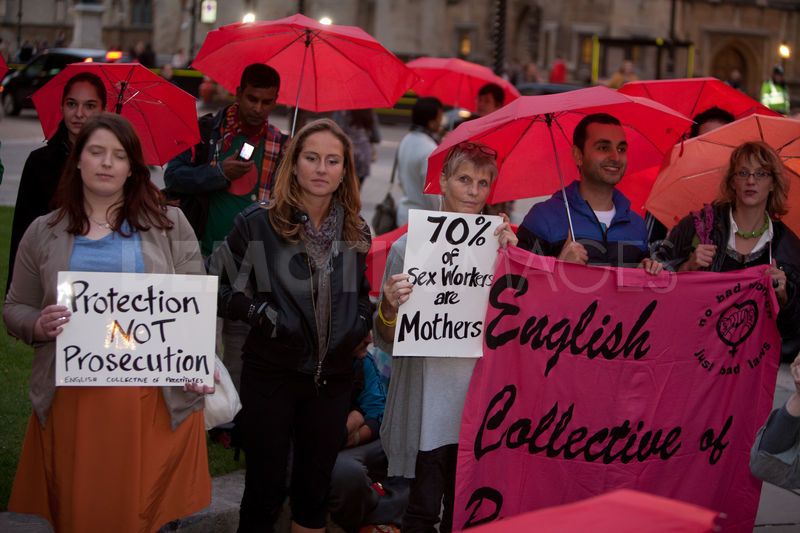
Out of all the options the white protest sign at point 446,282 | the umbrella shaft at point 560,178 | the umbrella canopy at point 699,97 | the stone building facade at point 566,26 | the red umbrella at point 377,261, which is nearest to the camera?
the white protest sign at point 446,282

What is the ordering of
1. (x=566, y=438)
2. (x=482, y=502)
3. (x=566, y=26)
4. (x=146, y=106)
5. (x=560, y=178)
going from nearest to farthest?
(x=482, y=502)
(x=566, y=438)
(x=560, y=178)
(x=146, y=106)
(x=566, y=26)

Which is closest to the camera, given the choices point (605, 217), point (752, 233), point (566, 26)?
point (605, 217)

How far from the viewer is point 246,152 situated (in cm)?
626

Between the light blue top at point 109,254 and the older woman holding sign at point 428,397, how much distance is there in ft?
3.42

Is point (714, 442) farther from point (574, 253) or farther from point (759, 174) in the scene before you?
point (759, 174)

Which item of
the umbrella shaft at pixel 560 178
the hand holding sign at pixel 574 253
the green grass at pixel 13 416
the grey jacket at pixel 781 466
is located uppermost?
the umbrella shaft at pixel 560 178

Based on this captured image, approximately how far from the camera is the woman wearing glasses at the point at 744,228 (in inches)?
227

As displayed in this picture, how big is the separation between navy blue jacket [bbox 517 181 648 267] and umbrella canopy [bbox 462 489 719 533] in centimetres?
279

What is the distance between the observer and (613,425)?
5305 millimetres

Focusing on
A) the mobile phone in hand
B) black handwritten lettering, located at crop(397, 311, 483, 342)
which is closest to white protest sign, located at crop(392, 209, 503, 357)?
black handwritten lettering, located at crop(397, 311, 483, 342)

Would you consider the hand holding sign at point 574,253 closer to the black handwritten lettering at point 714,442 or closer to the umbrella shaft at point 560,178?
the umbrella shaft at point 560,178

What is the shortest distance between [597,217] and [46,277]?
2387 millimetres

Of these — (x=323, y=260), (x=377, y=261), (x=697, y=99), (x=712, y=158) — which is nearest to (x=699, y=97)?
(x=697, y=99)

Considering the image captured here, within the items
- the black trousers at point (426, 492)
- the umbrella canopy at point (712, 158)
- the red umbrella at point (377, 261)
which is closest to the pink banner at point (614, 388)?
the black trousers at point (426, 492)
